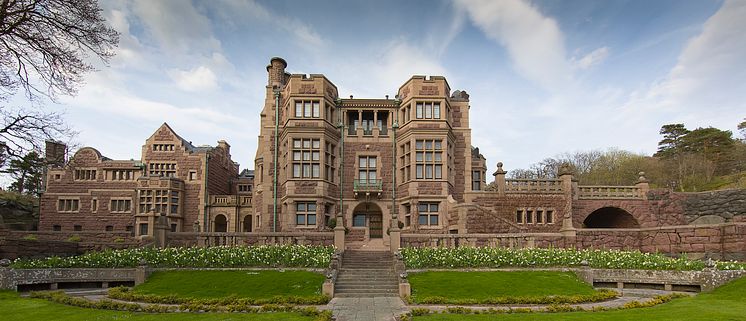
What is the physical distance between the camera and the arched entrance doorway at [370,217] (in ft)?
107

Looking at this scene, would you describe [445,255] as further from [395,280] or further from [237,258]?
[237,258]

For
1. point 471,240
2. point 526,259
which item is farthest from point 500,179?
point 526,259

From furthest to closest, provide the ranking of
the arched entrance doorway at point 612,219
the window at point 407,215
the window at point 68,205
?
the window at point 68,205 → the arched entrance doorway at point 612,219 → the window at point 407,215

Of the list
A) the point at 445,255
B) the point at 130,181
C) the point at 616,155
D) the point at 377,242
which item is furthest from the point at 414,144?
the point at 616,155

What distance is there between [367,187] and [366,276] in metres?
12.4

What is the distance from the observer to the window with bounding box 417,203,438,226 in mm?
30422

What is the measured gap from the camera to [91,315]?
508 inches

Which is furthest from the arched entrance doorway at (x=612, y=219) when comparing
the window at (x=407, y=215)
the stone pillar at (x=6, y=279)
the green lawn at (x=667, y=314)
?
the stone pillar at (x=6, y=279)

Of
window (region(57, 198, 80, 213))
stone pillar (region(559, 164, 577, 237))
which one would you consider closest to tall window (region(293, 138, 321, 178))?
stone pillar (region(559, 164, 577, 237))

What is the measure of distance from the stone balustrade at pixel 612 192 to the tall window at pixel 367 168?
43.7ft

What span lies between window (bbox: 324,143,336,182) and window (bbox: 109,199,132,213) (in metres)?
21.3

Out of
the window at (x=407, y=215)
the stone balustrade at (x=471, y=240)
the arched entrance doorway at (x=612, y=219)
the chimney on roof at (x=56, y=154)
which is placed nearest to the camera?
the chimney on roof at (x=56, y=154)

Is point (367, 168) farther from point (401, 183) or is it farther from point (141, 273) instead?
point (141, 273)

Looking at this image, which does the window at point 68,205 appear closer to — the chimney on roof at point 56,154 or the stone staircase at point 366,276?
the chimney on roof at point 56,154
